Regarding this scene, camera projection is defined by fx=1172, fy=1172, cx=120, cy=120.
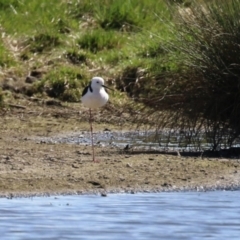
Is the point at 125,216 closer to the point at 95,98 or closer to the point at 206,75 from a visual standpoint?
the point at 206,75

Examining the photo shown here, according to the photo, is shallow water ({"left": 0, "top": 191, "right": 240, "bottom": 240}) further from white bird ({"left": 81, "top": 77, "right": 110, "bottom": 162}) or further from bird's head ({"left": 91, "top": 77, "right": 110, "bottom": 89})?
bird's head ({"left": 91, "top": 77, "right": 110, "bottom": 89})

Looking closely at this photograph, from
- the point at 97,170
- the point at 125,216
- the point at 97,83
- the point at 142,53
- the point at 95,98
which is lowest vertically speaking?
the point at 125,216

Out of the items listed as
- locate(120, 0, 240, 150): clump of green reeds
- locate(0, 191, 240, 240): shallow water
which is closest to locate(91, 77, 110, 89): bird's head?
locate(120, 0, 240, 150): clump of green reeds

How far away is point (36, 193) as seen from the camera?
9781 millimetres

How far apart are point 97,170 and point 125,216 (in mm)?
1758

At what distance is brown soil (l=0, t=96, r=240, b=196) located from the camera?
10070mm

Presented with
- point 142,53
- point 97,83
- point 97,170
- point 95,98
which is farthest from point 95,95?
point 142,53

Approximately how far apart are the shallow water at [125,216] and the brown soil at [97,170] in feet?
0.87

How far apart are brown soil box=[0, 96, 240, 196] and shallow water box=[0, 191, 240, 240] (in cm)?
27

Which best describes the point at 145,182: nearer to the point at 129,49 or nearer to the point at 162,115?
the point at 162,115

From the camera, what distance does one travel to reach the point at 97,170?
35.0 ft

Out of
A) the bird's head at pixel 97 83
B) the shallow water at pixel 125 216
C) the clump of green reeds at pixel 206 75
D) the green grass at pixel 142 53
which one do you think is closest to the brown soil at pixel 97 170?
the shallow water at pixel 125 216

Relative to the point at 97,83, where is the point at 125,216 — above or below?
below

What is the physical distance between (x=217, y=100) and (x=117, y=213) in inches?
112
